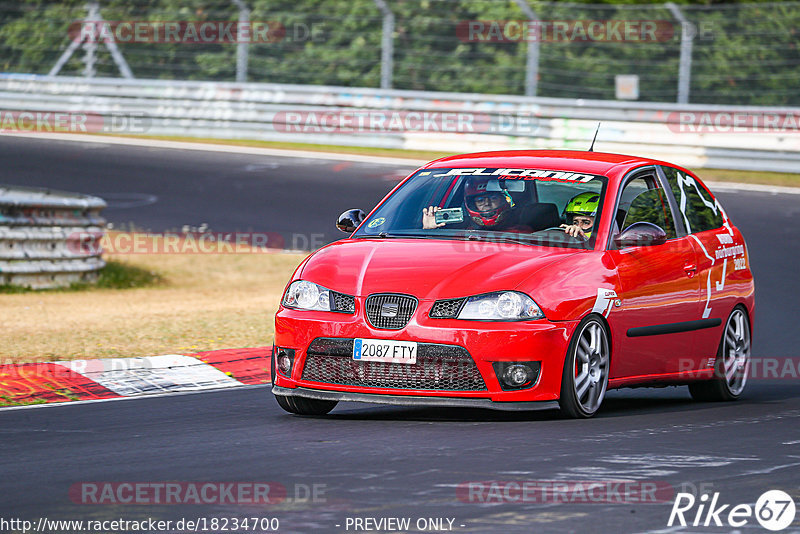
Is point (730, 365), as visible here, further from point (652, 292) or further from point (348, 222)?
point (348, 222)

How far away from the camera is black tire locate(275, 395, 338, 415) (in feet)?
26.6

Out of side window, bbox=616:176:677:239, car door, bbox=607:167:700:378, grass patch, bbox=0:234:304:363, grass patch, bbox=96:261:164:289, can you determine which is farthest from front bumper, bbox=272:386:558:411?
grass patch, bbox=96:261:164:289

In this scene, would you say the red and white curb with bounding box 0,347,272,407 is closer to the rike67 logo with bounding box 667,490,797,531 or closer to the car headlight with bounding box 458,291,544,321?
the car headlight with bounding box 458,291,544,321

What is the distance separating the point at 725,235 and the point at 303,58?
66.3 feet

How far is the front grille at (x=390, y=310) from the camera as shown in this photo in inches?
296

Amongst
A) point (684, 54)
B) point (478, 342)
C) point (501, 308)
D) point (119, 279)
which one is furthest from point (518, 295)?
point (684, 54)

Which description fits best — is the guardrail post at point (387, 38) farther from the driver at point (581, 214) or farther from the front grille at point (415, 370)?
the front grille at point (415, 370)

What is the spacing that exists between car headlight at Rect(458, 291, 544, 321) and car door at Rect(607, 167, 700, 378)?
2.37 feet

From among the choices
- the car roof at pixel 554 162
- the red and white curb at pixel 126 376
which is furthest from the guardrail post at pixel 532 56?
the car roof at pixel 554 162

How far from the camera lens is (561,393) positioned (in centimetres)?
763

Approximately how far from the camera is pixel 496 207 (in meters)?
8.56

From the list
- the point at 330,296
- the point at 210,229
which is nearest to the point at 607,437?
the point at 330,296

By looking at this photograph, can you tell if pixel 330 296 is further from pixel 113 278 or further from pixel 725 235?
pixel 113 278

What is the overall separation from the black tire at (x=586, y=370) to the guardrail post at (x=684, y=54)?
16.0 metres
